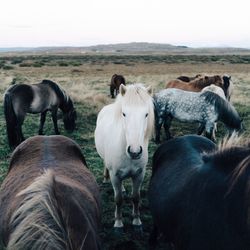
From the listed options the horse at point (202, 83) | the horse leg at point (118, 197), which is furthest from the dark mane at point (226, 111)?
the horse leg at point (118, 197)

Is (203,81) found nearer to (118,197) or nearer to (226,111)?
(226,111)

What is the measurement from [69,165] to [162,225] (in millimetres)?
1012

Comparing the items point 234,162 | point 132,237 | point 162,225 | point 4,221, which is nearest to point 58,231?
point 4,221

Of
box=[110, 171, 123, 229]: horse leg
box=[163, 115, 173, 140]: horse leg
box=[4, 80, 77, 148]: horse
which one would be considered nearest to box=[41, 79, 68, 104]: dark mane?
box=[4, 80, 77, 148]: horse

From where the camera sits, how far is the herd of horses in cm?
200

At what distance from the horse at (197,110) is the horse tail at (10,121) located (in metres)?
3.45

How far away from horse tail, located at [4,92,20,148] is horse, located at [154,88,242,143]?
345cm

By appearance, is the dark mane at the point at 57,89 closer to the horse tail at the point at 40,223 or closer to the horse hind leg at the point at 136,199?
the horse hind leg at the point at 136,199

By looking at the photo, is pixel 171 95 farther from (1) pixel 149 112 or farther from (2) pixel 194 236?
(2) pixel 194 236

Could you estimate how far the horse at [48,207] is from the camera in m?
1.86

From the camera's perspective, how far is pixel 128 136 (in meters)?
3.76

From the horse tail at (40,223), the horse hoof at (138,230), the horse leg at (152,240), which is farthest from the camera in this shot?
the horse hoof at (138,230)

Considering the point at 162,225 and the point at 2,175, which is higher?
the point at 162,225

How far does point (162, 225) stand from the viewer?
3.22 m
